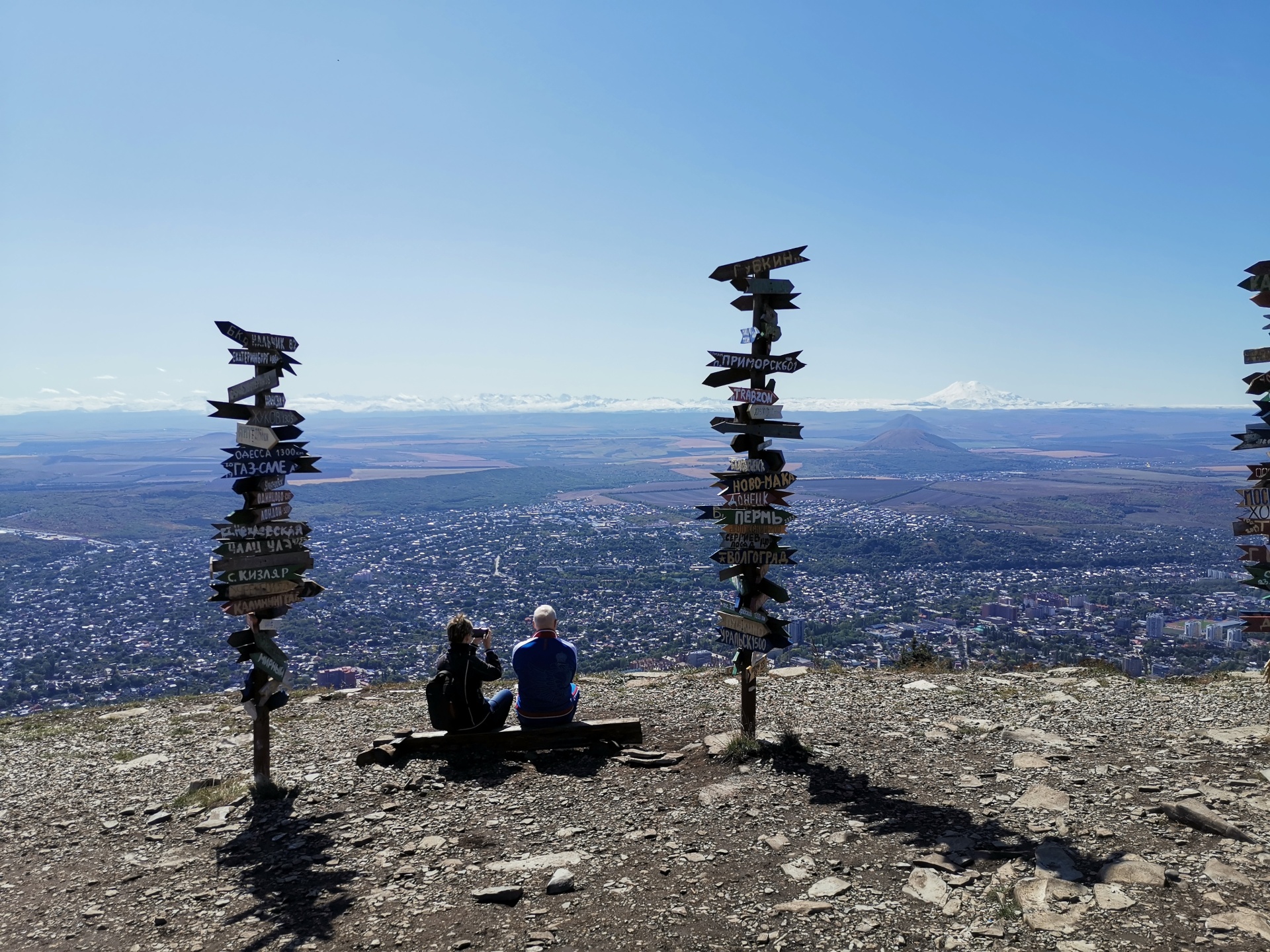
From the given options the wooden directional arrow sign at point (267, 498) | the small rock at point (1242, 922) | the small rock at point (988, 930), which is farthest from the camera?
the wooden directional arrow sign at point (267, 498)

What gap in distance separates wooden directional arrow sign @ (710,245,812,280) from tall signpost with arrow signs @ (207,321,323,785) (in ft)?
16.0

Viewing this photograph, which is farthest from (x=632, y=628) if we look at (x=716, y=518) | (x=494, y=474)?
(x=494, y=474)

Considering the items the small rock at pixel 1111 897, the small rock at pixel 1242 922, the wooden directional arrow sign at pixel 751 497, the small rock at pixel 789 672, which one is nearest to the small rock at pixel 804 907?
the small rock at pixel 1111 897

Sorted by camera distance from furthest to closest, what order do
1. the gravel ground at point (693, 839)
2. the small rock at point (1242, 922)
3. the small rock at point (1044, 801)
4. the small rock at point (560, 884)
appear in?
the small rock at point (1044, 801) < the small rock at point (560, 884) < the gravel ground at point (693, 839) < the small rock at point (1242, 922)

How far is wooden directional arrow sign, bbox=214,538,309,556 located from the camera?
8.38 meters

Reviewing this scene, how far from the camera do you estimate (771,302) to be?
9.52 m

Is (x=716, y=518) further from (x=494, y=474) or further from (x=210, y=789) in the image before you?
(x=494, y=474)

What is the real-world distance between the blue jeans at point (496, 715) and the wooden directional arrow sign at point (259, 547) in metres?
2.77

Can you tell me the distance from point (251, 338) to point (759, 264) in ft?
18.3

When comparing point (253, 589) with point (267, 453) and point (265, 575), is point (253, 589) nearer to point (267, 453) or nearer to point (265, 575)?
point (265, 575)

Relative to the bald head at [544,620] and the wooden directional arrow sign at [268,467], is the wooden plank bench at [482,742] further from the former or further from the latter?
the wooden directional arrow sign at [268,467]

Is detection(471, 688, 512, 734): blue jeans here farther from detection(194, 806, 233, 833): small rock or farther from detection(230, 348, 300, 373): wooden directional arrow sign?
detection(230, 348, 300, 373): wooden directional arrow sign

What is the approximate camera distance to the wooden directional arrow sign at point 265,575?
27.4ft

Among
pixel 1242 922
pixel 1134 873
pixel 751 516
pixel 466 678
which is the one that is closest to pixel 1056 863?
pixel 1134 873
